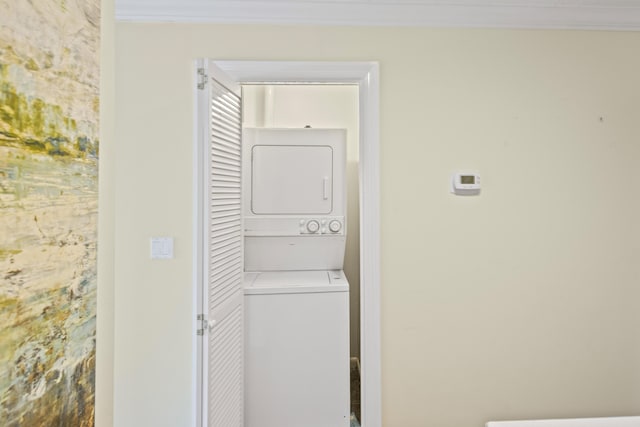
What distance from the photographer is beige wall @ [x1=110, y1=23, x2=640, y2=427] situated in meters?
1.76

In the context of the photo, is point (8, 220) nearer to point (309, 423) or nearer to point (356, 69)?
point (356, 69)

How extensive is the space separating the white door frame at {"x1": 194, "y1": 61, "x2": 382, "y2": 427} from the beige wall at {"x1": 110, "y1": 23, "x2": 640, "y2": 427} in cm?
5

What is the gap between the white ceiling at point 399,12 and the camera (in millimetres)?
1734

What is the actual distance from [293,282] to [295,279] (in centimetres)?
8

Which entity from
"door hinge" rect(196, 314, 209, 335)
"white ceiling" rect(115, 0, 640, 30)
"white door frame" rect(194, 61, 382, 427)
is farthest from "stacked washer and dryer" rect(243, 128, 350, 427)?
"white ceiling" rect(115, 0, 640, 30)

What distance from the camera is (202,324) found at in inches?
60.4

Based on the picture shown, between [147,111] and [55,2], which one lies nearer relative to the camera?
[55,2]

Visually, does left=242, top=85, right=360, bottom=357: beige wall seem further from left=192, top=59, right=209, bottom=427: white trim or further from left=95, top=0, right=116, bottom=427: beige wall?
left=95, top=0, right=116, bottom=427: beige wall

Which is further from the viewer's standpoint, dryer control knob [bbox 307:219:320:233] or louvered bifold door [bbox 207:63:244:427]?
dryer control knob [bbox 307:219:320:233]

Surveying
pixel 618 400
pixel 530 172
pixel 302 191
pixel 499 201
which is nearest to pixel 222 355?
pixel 302 191

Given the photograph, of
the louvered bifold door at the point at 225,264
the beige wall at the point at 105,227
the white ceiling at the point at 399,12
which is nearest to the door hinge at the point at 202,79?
the louvered bifold door at the point at 225,264

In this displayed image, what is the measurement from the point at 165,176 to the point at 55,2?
1.10 metres

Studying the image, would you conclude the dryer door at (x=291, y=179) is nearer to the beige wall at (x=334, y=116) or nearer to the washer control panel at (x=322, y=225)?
the washer control panel at (x=322, y=225)

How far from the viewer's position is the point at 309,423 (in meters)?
2.12
